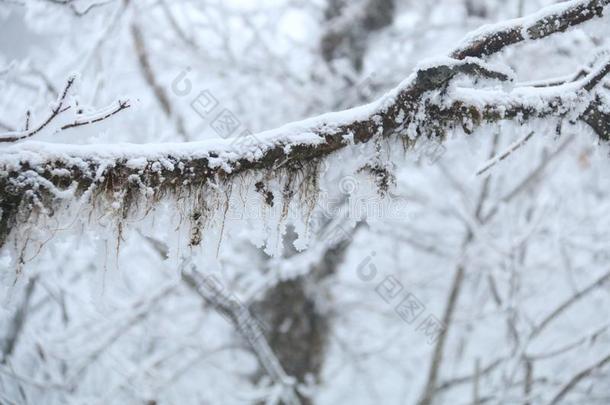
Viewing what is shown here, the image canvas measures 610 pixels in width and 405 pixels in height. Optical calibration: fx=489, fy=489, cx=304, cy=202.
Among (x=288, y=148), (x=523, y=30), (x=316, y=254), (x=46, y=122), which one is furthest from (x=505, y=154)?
(x=316, y=254)

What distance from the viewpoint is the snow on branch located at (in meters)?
1.45

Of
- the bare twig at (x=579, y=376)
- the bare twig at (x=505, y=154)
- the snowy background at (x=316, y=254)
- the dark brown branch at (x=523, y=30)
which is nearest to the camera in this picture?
the dark brown branch at (x=523, y=30)

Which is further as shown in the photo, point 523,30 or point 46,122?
point 523,30

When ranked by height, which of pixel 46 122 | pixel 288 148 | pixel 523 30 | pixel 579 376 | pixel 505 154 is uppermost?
pixel 46 122

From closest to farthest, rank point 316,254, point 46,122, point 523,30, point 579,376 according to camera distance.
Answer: point 46,122 → point 523,30 → point 579,376 → point 316,254

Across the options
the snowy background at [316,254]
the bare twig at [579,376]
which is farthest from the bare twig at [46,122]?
the bare twig at [579,376]

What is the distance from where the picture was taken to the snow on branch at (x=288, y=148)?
1449 mm

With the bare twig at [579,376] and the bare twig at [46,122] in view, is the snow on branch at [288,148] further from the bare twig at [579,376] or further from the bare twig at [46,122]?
the bare twig at [579,376]

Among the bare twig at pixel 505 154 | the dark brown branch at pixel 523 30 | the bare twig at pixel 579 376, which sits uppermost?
the dark brown branch at pixel 523 30

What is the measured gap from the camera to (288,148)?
1580mm

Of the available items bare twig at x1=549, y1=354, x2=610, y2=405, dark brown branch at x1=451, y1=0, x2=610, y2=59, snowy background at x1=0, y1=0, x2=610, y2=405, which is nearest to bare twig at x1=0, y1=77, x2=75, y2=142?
dark brown branch at x1=451, y1=0, x2=610, y2=59

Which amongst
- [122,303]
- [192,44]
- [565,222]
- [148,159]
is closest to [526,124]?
[148,159]

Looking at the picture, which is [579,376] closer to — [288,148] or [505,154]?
[505,154]

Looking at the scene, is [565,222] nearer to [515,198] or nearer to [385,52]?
[515,198]
